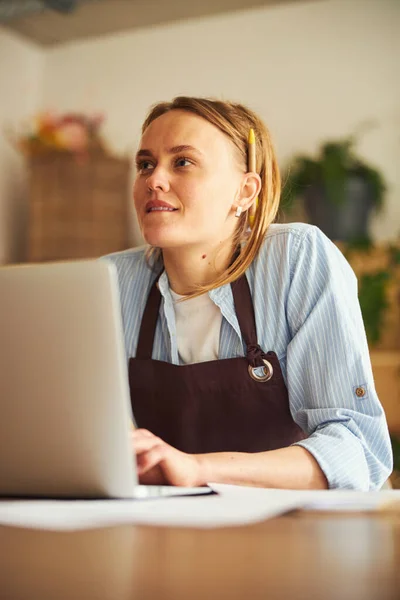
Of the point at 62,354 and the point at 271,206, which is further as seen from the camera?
the point at 271,206

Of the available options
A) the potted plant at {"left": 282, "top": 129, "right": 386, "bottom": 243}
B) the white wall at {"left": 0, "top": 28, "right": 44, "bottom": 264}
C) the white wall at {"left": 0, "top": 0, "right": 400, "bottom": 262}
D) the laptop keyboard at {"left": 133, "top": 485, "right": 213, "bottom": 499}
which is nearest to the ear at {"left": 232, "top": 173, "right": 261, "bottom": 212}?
the laptop keyboard at {"left": 133, "top": 485, "right": 213, "bottom": 499}

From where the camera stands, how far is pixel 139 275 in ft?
5.51

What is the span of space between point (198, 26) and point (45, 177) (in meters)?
1.36

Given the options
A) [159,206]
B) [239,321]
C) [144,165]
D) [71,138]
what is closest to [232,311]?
[239,321]

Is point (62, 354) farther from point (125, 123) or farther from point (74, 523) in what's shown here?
point (125, 123)

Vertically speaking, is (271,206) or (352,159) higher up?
(352,159)

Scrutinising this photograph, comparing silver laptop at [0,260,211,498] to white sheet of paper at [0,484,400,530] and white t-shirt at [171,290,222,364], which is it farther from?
white t-shirt at [171,290,222,364]

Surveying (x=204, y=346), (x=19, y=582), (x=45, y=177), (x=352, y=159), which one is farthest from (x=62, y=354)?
(x=45, y=177)

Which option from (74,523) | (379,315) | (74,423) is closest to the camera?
(74,523)

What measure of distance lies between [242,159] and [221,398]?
519 millimetres

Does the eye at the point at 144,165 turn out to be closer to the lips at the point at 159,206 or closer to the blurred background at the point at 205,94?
the lips at the point at 159,206

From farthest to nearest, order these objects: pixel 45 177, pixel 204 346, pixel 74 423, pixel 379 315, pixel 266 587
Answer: pixel 45 177 → pixel 379 315 → pixel 204 346 → pixel 74 423 → pixel 266 587

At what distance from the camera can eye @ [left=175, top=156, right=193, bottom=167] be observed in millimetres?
1505

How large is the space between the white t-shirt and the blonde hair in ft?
0.09
